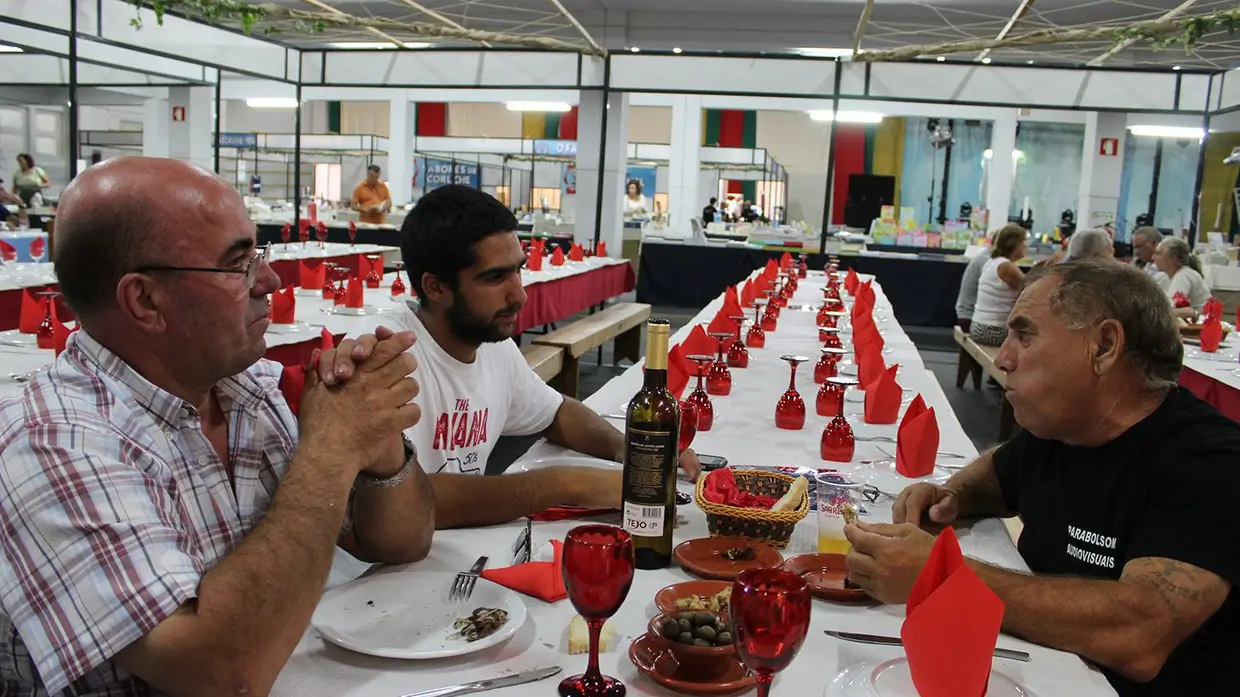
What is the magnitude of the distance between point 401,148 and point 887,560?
15.0 meters

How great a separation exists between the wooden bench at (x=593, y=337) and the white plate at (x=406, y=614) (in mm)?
4442

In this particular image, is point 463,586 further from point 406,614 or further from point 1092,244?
point 1092,244

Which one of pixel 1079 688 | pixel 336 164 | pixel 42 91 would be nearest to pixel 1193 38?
pixel 1079 688

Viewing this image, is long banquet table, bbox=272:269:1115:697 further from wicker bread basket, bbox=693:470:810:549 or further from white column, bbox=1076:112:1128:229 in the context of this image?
white column, bbox=1076:112:1128:229

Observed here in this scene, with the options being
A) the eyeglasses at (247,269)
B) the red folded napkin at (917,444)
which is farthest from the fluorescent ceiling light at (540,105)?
the eyeglasses at (247,269)

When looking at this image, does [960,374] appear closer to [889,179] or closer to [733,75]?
[733,75]

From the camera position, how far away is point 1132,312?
1.59m

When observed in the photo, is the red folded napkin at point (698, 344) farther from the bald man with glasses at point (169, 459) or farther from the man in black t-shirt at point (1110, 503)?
the bald man with glasses at point (169, 459)

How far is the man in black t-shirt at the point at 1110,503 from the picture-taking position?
1.33 m

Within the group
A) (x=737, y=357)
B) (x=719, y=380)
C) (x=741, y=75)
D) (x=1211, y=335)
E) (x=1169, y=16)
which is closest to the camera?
(x=719, y=380)

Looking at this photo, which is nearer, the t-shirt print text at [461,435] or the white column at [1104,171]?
the t-shirt print text at [461,435]

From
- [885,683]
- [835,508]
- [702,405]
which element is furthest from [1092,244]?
[885,683]

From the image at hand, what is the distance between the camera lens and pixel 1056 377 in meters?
1.63

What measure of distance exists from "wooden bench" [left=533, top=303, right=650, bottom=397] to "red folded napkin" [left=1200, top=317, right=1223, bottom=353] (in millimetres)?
3106
